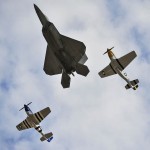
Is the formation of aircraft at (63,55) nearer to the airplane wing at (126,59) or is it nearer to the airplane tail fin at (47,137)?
the airplane wing at (126,59)

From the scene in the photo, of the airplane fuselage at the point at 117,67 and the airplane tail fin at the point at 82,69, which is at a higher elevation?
the airplane fuselage at the point at 117,67

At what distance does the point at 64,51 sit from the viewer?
82.5 m

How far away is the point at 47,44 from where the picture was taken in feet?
272

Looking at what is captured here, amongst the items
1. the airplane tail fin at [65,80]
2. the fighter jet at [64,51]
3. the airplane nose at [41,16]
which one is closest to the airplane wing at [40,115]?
the airplane tail fin at [65,80]

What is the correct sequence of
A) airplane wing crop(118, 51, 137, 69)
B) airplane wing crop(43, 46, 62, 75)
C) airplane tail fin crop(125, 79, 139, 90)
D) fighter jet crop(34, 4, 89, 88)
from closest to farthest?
fighter jet crop(34, 4, 89, 88) → airplane wing crop(43, 46, 62, 75) → airplane wing crop(118, 51, 137, 69) → airplane tail fin crop(125, 79, 139, 90)

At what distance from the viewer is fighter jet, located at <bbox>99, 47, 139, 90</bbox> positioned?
9675 cm

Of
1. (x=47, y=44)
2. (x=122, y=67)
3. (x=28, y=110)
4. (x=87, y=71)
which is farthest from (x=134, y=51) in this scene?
(x=28, y=110)

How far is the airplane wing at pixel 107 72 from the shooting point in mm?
99125

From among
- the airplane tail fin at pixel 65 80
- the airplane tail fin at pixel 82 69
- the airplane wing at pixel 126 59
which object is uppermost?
the airplane wing at pixel 126 59

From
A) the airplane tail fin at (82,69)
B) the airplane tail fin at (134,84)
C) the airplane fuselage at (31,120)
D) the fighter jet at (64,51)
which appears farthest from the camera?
the airplane fuselage at (31,120)

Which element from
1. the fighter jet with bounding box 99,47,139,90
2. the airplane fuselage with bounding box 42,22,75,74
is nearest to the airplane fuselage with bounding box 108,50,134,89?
the fighter jet with bounding box 99,47,139,90

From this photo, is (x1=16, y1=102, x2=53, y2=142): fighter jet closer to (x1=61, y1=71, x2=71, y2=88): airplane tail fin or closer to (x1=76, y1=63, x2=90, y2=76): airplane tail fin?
(x1=61, y1=71, x2=71, y2=88): airplane tail fin

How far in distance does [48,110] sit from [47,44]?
24514 millimetres

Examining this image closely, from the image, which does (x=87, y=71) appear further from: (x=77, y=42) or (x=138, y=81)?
(x=138, y=81)
